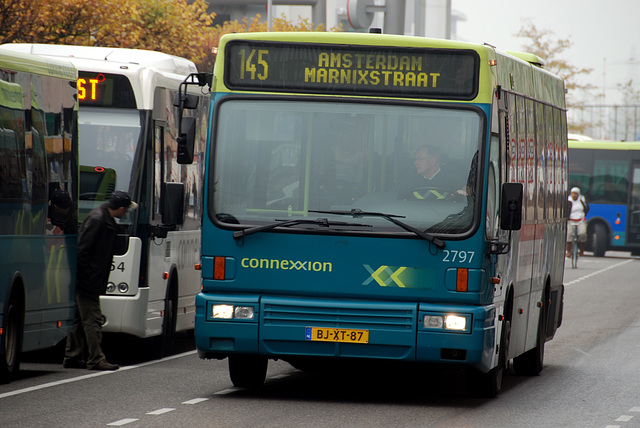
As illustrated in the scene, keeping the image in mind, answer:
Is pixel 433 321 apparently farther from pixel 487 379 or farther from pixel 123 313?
pixel 123 313

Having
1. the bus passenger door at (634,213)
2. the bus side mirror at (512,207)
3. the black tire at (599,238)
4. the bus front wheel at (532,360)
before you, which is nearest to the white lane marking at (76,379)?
the bus front wheel at (532,360)

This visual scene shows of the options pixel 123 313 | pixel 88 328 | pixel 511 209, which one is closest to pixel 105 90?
pixel 123 313

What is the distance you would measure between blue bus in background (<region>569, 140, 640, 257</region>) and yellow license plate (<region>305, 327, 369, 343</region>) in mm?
34462

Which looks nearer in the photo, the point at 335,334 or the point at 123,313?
the point at 335,334

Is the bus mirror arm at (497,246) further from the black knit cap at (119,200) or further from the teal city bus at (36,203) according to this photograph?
the teal city bus at (36,203)

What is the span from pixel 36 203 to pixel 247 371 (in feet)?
8.13

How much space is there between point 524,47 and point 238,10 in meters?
23.7

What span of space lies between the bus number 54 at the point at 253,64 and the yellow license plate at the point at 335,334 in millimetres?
2067

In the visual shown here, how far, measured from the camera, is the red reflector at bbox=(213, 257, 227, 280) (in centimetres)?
1099

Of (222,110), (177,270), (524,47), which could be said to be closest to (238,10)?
(524,47)

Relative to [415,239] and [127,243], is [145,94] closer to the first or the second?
[127,243]

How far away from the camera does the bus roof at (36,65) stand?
11.9 m

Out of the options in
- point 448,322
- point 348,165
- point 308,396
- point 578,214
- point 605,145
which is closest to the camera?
point 448,322

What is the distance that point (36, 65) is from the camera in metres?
12.7
